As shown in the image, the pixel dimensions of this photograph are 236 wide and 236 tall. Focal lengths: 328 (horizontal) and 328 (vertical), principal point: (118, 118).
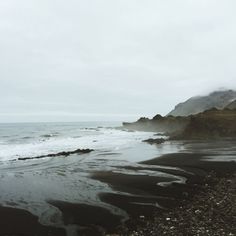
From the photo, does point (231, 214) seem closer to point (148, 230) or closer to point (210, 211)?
point (210, 211)

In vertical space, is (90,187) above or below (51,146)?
below

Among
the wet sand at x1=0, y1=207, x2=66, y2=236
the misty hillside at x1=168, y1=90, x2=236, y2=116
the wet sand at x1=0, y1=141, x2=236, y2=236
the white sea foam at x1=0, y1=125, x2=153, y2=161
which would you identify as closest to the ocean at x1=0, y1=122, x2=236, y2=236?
the wet sand at x1=0, y1=141, x2=236, y2=236

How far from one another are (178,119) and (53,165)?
191 ft

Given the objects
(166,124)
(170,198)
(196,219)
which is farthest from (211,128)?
(196,219)

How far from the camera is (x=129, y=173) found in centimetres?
2012

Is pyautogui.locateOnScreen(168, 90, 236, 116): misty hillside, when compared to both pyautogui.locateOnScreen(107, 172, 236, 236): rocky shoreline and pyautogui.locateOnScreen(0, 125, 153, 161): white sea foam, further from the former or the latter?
pyautogui.locateOnScreen(107, 172, 236, 236): rocky shoreline

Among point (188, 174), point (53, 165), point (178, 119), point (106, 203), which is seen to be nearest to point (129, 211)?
point (106, 203)

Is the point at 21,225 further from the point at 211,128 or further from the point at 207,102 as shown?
the point at 207,102

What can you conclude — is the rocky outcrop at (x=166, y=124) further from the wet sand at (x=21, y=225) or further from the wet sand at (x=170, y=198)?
the wet sand at (x=21, y=225)

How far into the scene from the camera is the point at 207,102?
170875mm

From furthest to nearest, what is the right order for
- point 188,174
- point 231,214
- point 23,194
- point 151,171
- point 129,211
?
point 151,171, point 188,174, point 23,194, point 129,211, point 231,214

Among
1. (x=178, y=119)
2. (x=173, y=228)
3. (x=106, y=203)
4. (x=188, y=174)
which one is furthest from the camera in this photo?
(x=178, y=119)

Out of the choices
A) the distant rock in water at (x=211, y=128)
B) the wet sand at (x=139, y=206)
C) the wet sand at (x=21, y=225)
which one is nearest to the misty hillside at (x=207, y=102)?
the distant rock in water at (x=211, y=128)

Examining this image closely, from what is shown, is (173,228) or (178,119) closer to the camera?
(173,228)
